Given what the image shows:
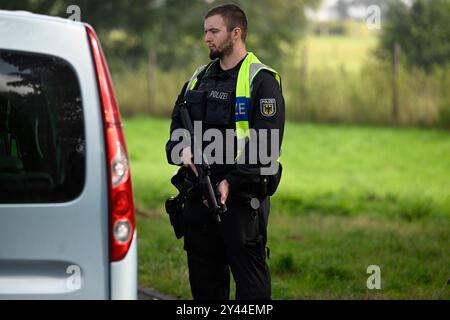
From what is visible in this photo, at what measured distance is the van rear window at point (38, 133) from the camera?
13.6ft

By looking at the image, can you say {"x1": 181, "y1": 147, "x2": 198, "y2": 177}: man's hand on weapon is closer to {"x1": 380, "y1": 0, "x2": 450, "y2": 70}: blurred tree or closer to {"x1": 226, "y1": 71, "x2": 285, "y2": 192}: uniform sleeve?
{"x1": 226, "y1": 71, "x2": 285, "y2": 192}: uniform sleeve

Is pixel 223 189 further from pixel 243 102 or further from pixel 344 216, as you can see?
pixel 344 216

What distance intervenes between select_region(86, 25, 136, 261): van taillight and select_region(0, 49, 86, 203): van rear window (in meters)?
0.11

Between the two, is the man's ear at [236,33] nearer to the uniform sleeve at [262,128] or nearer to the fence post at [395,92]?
the uniform sleeve at [262,128]

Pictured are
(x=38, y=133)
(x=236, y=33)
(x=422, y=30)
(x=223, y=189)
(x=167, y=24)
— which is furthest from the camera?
(x=422, y=30)

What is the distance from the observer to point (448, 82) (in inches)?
933

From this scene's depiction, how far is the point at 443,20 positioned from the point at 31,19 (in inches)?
1436

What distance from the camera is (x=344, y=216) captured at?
13188 mm

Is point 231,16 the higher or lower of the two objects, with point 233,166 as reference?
higher

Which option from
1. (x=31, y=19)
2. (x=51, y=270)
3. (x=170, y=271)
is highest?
(x=31, y=19)

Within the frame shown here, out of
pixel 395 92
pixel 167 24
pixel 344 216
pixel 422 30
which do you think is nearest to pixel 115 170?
pixel 344 216

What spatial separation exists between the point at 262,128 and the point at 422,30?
117 feet
